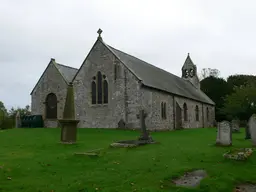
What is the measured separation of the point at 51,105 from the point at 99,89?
904 cm

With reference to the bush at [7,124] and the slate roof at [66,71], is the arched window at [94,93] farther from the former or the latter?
the bush at [7,124]

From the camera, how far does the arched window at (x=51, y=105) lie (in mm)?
35625

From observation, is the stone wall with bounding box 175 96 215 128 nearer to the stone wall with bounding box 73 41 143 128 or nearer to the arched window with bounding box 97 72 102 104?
the stone wall with bounding box 73 41 143 128

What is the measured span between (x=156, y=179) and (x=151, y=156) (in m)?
4.03

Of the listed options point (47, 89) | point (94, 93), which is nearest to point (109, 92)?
point (94, 93)

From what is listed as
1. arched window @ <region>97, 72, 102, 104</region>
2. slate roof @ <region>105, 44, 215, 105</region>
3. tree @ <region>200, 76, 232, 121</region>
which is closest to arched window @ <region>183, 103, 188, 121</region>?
slate roof @ <region>105, 44, 215, 105</region>

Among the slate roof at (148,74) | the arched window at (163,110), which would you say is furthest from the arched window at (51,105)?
the arched window at (163,110)

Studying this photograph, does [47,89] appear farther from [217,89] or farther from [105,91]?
[217,89]

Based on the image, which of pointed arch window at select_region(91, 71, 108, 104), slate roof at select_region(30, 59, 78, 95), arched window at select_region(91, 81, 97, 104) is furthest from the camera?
slate roof at select_region(30, 59, 78, 95)

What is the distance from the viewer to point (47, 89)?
119ft

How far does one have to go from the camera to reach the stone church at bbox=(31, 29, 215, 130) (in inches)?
1089

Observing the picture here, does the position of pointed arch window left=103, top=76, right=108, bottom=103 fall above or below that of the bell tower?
below

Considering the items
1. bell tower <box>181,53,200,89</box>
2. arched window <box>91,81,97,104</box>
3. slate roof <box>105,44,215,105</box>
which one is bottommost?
arched window <box>91,81,97,104</box>

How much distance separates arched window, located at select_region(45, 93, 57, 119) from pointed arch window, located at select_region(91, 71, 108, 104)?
24.7ft
